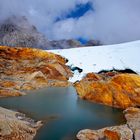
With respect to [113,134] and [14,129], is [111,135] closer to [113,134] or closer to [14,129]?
[113,134]

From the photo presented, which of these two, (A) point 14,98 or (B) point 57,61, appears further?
(B) point 57,61

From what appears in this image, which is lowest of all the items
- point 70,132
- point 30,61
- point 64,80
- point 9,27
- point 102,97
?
point 70,132

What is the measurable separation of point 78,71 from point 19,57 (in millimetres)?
11349

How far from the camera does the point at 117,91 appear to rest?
2741 centimetres

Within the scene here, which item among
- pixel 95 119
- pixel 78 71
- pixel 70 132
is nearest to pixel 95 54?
pixel 78 71

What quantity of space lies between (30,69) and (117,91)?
2112cm

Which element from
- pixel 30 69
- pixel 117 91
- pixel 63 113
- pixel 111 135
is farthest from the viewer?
pixel 30 69

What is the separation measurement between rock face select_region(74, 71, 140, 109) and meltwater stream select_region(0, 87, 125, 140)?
114 centimetres

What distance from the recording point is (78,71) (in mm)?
51375

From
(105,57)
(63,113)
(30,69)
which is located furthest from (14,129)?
(105,57)

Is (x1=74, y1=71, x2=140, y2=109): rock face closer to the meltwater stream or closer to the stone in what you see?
the meltwater stream

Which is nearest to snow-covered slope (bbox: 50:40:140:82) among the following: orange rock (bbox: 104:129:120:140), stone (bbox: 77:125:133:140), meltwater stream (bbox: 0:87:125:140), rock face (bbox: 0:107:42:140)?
meltwater stream (bbox: 0:87:125:140)

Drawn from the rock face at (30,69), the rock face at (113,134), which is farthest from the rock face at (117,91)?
the rock face at (30,69)

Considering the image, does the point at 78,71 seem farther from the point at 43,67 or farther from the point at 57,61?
the point at 43,67
